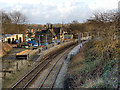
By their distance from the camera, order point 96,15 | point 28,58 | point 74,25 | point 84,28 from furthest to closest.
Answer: point 74,25 < point 84,28 < point 28,58 < point 96,15

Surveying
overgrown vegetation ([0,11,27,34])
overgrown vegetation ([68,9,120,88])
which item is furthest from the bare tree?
overgrown vegetation ([68,9,120,88])

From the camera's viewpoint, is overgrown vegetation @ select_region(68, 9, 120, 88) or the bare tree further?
the bare tree

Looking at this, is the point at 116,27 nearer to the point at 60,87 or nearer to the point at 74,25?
the point at 60,87

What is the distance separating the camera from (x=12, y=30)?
48.3 metres

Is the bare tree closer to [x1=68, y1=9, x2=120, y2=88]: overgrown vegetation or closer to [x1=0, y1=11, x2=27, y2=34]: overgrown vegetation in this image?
[x1=0, y1=11, x2=27, y2=34]: overgrown vegetation

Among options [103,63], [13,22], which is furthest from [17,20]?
[103,63]

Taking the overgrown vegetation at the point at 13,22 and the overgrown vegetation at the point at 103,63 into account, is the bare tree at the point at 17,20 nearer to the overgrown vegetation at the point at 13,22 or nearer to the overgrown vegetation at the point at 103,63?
the overgrown vegetation at the point at 13,22

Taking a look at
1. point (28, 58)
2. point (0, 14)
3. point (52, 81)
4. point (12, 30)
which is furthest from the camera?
point (12, 30)

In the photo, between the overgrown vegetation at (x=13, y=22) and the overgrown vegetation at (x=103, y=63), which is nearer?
the overgrown vegetation at (x=103, y=63)

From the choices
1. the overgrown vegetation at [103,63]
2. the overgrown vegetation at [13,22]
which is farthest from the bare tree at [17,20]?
the overgrown vegetation at [103,63]

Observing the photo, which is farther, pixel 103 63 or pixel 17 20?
pixel 17 20

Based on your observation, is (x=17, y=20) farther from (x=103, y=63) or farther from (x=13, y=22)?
(x=103, y=63)

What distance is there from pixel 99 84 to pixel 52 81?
5159mm

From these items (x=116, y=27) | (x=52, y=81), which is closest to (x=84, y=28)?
(x=116, y=27)
